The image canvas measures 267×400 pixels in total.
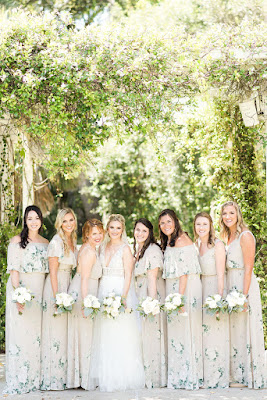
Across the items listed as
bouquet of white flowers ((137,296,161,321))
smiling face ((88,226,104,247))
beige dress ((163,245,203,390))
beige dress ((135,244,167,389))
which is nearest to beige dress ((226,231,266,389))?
beige dress ((163,245,203,390))

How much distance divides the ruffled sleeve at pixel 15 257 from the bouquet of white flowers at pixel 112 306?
3.23 feet

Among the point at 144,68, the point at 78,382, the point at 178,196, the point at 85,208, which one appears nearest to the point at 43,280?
the point at 78,382

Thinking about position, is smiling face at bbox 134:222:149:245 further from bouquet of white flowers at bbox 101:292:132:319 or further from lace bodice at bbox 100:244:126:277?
bouquet of white flowers at bbox 101:292:132:319

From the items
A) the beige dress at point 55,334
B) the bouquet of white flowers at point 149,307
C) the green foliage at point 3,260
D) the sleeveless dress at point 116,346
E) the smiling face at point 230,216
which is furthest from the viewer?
the green foliage at point 3,260

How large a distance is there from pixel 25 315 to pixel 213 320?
1.97 meters

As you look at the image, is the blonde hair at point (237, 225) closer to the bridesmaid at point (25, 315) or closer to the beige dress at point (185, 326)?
the beige dress at point (185, 326)

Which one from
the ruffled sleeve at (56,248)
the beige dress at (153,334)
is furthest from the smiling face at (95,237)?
the beige dress at (153,334)

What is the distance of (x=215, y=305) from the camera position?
5.59 m

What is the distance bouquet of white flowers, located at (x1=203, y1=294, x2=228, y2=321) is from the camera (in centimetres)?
560

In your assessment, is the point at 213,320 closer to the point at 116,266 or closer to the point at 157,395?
the point at 157,395

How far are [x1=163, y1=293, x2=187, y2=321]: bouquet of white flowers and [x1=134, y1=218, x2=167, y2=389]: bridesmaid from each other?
0.22 meters

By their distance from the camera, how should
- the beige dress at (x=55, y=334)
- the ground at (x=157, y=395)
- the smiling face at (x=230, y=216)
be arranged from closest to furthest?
the ground at (x=157, y=395), the beige dress at (x=55, y=334), the smiling face at (x=230, y=216)

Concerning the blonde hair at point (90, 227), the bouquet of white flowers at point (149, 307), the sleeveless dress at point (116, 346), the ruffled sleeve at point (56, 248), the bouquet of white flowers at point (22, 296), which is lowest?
the sleeveless dress at point (116, 346)

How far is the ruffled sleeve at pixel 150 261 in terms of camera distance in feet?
19.3
